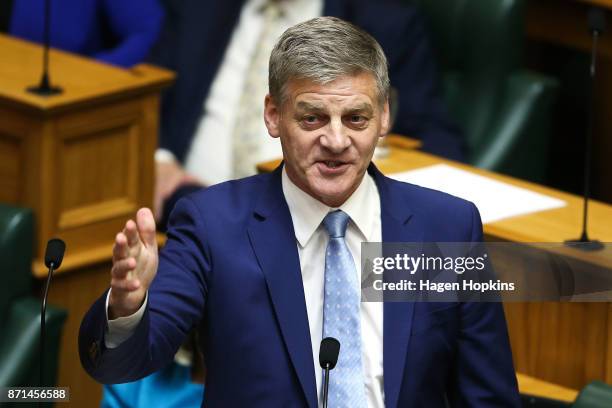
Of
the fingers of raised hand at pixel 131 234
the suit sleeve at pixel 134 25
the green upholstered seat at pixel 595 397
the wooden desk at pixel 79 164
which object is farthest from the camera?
the suit sleeve at pixel 134 25

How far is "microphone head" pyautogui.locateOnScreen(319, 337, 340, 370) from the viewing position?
2.00 metres

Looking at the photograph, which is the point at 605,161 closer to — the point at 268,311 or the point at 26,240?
the point at 26,240

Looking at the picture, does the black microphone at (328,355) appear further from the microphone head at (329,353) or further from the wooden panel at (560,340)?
the wooden panel at (560,340)

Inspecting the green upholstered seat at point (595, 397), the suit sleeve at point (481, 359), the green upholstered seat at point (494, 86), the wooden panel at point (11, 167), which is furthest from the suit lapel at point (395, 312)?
the green upholstered seat at point (494, 86)

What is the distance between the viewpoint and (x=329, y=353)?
200 centimetres

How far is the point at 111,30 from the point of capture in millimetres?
4578

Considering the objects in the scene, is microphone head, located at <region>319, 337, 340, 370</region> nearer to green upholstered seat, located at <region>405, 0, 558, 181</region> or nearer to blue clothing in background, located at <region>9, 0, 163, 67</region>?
green upholstered seat, located at <region>405, 0, 558, 181</region>

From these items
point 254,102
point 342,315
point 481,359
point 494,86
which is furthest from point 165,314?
point 494,86

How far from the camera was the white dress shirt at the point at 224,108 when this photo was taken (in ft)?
14.2

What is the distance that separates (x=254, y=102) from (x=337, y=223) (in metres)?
2.00

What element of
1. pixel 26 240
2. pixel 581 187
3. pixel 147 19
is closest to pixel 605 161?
pixel 581 187

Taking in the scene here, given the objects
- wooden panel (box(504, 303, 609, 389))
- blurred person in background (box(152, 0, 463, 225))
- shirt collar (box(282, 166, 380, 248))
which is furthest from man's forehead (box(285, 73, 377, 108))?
blurred person in background (box(152, 0, 463, 225))

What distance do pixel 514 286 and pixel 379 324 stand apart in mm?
280

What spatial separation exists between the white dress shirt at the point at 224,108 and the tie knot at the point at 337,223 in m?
2.00
